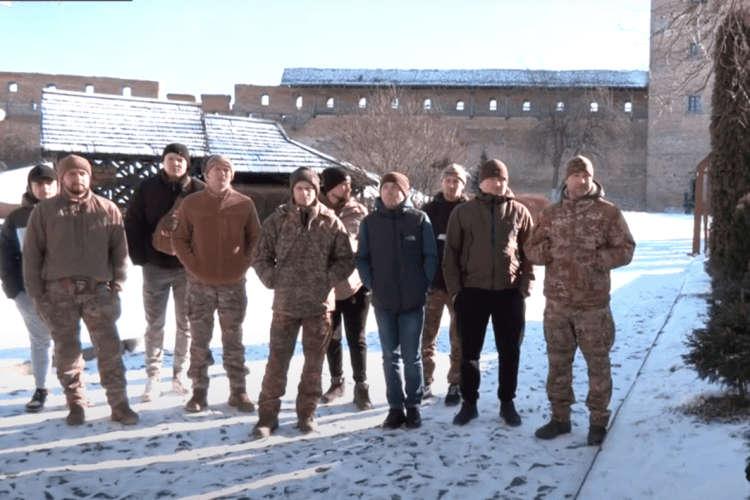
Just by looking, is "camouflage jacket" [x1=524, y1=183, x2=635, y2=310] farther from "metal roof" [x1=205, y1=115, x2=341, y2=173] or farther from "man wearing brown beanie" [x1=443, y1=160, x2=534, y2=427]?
"metal roof" [x1=205, y1=115, x2=341, y2=173]

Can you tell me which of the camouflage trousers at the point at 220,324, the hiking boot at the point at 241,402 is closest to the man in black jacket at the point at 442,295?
the hiking boot at the point at 241,402

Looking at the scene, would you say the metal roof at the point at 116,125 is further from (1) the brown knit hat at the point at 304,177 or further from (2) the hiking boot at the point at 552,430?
(2) the hiking boot at the point at 552,430

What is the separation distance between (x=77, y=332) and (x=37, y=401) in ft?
2.14

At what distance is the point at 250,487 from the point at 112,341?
1.49m

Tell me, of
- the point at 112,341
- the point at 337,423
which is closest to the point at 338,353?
the point at 337,423

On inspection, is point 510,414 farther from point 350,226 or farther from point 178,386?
point 178,386

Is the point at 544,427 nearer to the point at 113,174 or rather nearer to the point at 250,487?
the point at 250,487

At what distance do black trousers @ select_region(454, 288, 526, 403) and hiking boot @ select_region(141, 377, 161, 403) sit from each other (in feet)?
6.73

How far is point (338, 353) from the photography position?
16.1 ft

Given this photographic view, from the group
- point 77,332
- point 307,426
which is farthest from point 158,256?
point 307,426

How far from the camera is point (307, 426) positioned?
4195 millimetres

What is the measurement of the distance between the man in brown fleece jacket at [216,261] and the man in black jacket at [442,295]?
1230mm

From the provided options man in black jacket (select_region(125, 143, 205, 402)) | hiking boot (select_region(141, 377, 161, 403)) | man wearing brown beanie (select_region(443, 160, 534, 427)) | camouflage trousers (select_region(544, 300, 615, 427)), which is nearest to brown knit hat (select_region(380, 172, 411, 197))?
man wearing brown beanie (select_region(443, 160, 534, 427))

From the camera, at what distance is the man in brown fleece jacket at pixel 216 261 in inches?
175
